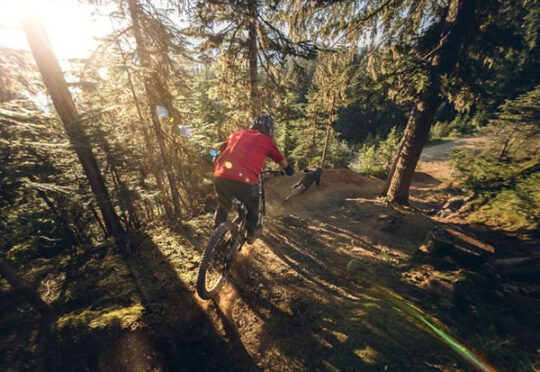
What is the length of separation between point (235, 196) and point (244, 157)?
782mm

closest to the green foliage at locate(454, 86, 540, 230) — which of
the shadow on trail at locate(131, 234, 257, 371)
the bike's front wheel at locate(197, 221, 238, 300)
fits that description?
the bike's front wheel at locate(197, 221, 238, 300)

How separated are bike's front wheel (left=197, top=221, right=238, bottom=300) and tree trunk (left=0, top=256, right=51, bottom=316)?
3.05 metres

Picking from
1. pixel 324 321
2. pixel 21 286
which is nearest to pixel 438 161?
pixel 324 321

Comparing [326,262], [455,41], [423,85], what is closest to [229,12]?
[423,85]

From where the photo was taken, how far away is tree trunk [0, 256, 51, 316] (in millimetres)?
3924

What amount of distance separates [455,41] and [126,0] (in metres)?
11.5

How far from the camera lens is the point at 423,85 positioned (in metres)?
6.61

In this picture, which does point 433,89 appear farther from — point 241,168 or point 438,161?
point 438,161

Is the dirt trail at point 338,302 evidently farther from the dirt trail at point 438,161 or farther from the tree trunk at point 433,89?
the dirt trail at point 438,161

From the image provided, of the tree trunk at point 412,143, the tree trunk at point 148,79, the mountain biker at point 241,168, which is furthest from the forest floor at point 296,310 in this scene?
the tree trunk at point 148,79

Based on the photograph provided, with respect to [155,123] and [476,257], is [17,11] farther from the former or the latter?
[476,257]

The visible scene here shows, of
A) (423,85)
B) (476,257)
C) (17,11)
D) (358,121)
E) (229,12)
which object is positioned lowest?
(358,121)

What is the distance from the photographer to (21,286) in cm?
396

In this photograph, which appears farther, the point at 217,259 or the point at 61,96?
the point at 61,96
